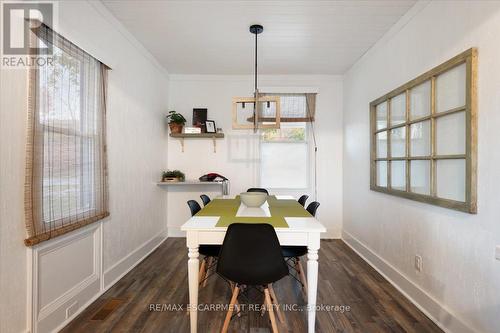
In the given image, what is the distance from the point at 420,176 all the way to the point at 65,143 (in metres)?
2.96

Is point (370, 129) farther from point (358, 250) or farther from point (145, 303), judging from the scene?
point (145, 303)

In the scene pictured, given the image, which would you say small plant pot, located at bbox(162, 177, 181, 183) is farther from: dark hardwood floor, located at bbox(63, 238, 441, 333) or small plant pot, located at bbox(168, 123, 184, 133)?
dark hardwood floor, located at bbox(63, 238, 441, 333)

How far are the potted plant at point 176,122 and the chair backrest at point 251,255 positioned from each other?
2925 millimetres

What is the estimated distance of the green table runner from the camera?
2.02 meters

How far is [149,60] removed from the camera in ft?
12.1

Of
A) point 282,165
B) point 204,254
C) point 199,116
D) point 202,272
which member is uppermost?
point 199,116

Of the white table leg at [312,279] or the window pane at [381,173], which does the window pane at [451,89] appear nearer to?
the window pane at [381,173]

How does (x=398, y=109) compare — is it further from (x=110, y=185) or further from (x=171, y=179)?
(x=171, y=179)

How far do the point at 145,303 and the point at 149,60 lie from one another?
9.81 ft

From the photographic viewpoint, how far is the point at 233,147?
457cm

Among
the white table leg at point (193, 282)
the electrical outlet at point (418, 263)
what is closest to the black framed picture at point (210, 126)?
the white table leg at point (193, 282)

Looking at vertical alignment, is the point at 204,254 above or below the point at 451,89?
below

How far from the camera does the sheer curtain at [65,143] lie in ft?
5.76

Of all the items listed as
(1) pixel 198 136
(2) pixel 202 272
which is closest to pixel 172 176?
(1) pixel 198 136
